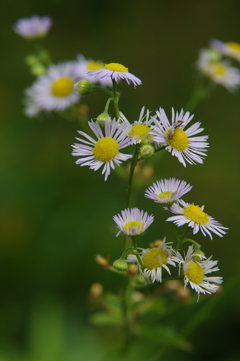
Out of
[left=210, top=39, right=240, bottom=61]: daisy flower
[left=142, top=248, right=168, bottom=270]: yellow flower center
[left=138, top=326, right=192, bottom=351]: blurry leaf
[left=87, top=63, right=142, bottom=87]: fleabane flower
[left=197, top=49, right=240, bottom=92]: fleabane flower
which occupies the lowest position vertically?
[left=138, top=326, right=192, bottom=351]: blurry leaf

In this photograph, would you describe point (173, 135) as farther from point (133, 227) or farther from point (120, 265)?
point (120, 265)

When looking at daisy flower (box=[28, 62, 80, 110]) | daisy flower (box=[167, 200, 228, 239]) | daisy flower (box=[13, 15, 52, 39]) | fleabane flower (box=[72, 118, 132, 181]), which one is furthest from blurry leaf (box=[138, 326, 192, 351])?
daisy flower (box=[13, 15, 52, 39])

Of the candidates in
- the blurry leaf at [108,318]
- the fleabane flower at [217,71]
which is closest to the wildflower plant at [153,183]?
the blurry leaf at [108,318]

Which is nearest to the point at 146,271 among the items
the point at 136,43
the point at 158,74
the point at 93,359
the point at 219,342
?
the point at 93,359

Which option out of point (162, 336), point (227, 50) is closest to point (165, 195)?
point (162, 336)

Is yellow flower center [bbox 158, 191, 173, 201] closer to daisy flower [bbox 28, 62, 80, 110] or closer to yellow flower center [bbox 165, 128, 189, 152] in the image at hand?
yellow flower center [bbox 165, 128, 189, 152]
